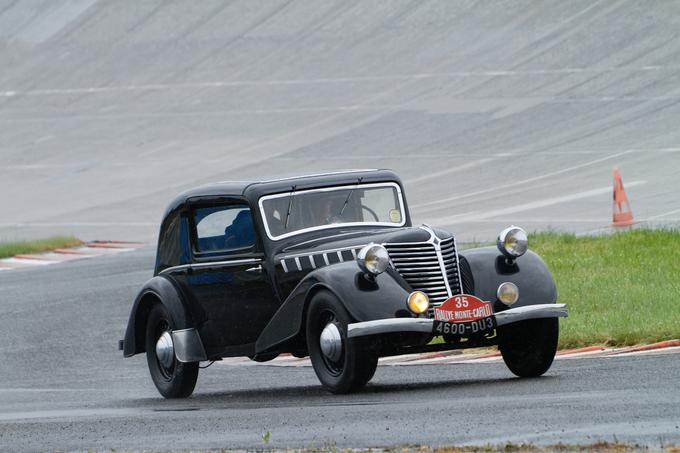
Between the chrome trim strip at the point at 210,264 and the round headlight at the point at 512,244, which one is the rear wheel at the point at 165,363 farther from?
the round headlight at the point at 512,244

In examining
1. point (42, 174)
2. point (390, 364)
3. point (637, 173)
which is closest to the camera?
point (390, 364)

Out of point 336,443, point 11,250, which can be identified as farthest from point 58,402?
point 11,250

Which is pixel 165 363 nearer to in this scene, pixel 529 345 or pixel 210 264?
pixel 210 264

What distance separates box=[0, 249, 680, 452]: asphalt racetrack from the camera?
8.02 meters

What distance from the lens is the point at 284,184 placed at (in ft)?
38.8

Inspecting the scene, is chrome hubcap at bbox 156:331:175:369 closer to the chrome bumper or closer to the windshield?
the windshield

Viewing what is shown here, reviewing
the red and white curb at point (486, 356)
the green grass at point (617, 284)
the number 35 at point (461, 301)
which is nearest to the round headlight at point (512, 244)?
the number 35 at point (461, 301)

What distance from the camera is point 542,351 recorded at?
36.1 ft

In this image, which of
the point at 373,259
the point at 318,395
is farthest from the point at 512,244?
→ the point at 318,395

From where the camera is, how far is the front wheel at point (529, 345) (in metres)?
11.0

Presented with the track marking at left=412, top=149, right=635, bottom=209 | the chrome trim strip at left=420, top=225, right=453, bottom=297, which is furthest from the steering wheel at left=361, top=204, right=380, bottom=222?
the track marking at left=412, top=149, right=635, bottom=209

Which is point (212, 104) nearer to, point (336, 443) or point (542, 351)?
point (542, 351)

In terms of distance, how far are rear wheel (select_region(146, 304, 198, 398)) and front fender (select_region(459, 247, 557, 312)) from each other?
2.46 metres

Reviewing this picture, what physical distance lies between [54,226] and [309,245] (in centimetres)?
2276
